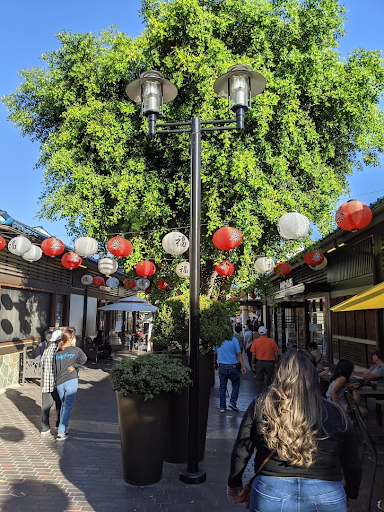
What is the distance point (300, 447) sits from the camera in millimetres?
2137

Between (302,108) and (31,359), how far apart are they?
9.89 metres

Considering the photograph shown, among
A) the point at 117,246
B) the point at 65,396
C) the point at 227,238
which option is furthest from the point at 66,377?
the point at 227,238

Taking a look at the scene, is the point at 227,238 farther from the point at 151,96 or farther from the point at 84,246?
the point at 151,96

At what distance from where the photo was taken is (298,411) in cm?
219

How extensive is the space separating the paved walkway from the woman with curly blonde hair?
8.19 ft

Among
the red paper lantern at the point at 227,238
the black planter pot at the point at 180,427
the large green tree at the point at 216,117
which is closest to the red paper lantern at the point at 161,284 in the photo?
the large green tree at the point at 216,117

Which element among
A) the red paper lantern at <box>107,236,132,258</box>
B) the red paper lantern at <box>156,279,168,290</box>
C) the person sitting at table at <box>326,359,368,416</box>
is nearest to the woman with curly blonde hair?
the person sitting at table at <box>326,359,368,416</box>

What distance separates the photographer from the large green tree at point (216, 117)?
407 inches

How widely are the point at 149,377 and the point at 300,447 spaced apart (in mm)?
2916

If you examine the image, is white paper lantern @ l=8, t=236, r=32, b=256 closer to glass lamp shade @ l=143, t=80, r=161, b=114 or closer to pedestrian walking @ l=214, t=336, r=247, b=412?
pedestrian walking @ l=214, t=336, r=247, b=412

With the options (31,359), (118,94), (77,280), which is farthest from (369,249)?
(77,280)

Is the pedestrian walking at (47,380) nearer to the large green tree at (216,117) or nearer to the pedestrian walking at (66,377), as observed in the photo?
the pedestrian walking at (66,377)

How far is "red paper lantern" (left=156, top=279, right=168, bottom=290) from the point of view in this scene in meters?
13.3

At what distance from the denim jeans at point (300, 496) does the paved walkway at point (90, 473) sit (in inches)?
97.6
